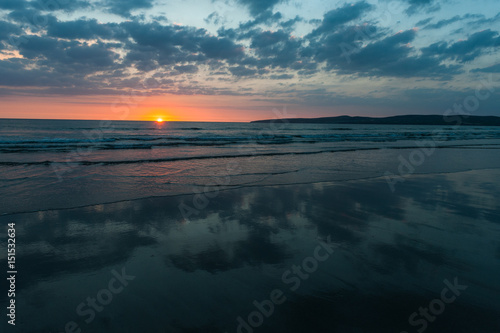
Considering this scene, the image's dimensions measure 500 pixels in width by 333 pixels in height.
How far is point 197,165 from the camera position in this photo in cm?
1556

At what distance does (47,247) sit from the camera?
4977mm

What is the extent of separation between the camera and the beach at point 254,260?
3.24 meters

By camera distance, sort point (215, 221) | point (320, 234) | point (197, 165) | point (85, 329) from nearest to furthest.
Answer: point (85, 329) < point (320, 234) < point (215, 221) < point (197, 165)

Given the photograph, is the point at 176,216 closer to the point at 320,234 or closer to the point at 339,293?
Result: the point at 320,234

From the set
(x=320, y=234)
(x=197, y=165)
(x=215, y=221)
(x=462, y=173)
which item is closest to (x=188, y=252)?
(x=215, y=221)

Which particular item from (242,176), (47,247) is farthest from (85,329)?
(242,176)

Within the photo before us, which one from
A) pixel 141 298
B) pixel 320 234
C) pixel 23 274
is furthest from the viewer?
pixel 320 234

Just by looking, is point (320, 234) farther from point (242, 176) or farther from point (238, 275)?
point (242, 176)

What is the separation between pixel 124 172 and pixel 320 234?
10.0 meters

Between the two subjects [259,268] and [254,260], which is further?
[254,260]

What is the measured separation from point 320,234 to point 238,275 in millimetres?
2200

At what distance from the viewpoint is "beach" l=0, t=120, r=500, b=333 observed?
3.24m

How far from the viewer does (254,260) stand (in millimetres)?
4582

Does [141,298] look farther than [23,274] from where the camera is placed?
No
